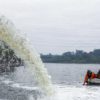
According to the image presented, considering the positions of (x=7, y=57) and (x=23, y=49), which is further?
(x=7, y=57)

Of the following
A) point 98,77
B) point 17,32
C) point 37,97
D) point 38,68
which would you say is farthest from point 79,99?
point 98,77

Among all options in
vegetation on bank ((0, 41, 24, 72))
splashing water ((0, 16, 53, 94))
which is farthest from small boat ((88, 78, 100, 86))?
splashing water ((0, 16, 53, 94))

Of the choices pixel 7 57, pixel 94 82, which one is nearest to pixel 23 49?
pixel 7 57

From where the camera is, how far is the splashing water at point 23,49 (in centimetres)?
2078

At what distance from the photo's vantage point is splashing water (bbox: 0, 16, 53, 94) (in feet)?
68.2

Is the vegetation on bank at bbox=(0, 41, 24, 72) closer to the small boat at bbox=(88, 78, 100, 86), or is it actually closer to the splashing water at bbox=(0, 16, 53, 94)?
the splashing water at bbox=(0, 16, 53, 94)

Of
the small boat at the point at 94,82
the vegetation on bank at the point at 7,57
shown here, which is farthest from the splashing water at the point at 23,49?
the small boat at the point at 94,82

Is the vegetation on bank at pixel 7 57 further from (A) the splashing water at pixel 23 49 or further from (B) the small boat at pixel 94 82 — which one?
(B) the small boat at pixel 94 82

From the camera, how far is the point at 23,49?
21641mm

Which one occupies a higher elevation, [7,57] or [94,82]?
[7,57]

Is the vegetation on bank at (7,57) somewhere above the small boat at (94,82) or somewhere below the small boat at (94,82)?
above

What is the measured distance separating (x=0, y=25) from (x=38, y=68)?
3451 mm

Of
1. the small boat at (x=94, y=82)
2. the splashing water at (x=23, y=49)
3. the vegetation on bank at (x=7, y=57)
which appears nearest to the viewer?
the splashing water at (x=23, y=49)

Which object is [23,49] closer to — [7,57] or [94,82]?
[7,57]
